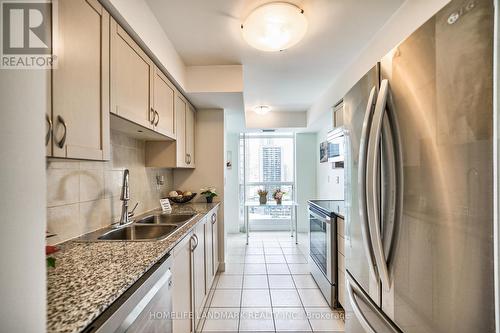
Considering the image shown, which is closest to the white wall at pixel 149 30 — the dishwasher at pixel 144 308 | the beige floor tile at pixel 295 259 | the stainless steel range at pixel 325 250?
the dishwasher at pixel 144 308

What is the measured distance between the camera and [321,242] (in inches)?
96.7

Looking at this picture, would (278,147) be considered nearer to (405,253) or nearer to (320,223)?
(320,223)

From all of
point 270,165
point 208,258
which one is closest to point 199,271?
point 208,258

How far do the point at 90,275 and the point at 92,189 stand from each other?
2.81 ft

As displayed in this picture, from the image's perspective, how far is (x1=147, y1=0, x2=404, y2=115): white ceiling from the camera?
163 cm

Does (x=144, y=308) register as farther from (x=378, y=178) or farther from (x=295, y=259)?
(x=295, y=259)

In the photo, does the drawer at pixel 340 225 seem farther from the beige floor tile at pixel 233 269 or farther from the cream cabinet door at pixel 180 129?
the cream cabinet door at pixel 180 129

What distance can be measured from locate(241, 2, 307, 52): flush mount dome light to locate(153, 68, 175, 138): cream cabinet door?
79 centimetres

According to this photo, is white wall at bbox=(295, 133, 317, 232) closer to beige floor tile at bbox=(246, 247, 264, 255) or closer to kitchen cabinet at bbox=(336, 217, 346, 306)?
beige floor tile at bbox=(246, 247, 264, 255)

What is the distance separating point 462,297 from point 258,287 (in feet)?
7.62

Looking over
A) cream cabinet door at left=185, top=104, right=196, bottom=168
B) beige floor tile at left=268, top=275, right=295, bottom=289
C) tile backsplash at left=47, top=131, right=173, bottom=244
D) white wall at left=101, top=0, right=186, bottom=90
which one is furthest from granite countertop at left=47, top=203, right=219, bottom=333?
beige floor tile at left=268, top=275, right=295, bottom=289

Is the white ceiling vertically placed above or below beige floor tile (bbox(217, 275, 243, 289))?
above

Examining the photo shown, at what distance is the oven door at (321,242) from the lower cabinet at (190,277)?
3.84 ft

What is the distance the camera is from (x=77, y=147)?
960 mm
